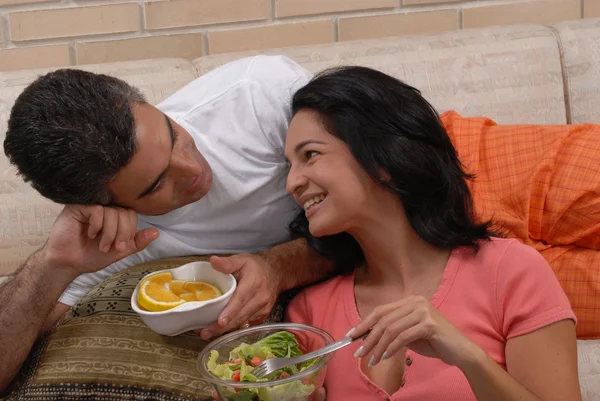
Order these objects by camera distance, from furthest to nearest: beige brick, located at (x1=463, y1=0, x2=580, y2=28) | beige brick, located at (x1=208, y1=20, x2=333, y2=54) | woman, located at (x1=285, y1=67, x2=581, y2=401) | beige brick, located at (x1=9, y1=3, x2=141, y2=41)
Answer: beige brick, located at (x1=463, y1=0, x2=580, y2=28)
beige brick, located at (x1=208, y1=20, x2=333, y2=54)
beige brick, located at (x1=9, y1=3, x2=141, y2=41)
woman, located at (x1=285, y1=67, x2=581, y2=401)

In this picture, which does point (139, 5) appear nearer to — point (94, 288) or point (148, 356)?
point (94, 288)

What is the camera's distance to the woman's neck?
167cm

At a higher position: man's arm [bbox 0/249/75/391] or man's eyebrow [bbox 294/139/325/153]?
man's eyebrow [bbox 294/139/325/153]

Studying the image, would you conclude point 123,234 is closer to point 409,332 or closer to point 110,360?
point 110,360

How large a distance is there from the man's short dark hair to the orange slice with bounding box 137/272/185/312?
199mm

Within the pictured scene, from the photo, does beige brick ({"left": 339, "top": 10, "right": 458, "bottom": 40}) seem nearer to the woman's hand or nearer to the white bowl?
the white bowl

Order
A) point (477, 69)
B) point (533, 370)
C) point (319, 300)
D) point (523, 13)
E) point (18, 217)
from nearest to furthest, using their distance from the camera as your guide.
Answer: point (533, 370), point (319, 300), point (18, 217), point (477, 69), point (523, 13)

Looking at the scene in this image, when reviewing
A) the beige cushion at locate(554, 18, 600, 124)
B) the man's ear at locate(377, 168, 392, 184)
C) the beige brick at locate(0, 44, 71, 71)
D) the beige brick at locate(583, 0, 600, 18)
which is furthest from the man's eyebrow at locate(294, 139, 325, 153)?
the beige brick at locate(583, 0, 600, 18)

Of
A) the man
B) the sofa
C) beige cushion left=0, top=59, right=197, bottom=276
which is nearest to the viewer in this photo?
the man

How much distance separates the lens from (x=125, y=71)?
2.36 metres

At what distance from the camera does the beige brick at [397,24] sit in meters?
2.78

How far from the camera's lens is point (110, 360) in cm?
164

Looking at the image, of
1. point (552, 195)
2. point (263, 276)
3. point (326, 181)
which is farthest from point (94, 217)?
point (552, 195)

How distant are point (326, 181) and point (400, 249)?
0.20m
